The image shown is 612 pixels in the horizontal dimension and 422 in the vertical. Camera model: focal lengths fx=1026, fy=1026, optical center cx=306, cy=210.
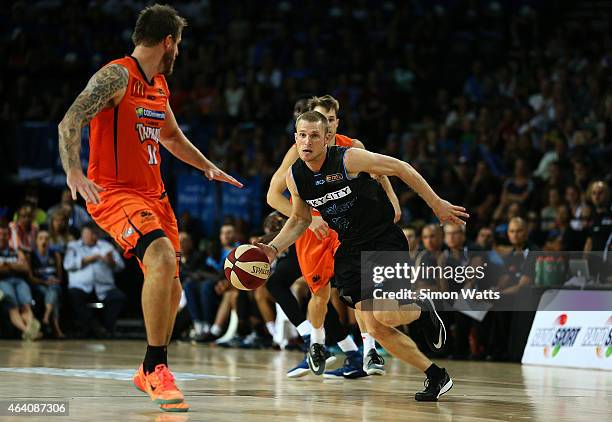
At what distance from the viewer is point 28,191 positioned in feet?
50.8

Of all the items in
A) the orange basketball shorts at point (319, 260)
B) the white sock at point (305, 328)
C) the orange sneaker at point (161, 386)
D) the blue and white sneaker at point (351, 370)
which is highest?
the orange basketball shorts at point (319, 260)

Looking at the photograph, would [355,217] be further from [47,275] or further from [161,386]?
[47,275]

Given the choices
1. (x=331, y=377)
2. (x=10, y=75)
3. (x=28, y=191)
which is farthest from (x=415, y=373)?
(x=10, y=75)

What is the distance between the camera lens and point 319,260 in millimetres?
8961

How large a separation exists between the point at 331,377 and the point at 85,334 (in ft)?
23.2

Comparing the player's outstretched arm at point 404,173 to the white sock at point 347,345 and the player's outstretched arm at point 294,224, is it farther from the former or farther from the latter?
the white sock at point 347,345

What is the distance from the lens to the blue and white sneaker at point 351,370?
8.86m

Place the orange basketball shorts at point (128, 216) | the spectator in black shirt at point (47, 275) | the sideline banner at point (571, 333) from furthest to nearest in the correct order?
the spectator in black shirt at point (47, 275) < the sideline banner at point (571, 333) < the orange basketball shorts at point (128, 216)

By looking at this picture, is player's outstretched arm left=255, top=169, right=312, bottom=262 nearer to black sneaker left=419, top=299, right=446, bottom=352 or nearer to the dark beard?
black sneaker left=419, top=299, right=446, bottom=352

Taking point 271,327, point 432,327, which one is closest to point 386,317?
point 432,327

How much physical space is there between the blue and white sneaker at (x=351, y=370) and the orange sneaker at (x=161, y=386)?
125 inches

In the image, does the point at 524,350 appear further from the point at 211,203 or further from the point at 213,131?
the point at 213,131

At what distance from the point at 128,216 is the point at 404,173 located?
1.81 meters

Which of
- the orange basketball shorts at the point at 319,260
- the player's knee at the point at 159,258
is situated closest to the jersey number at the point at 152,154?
the player's knee at the point at 159,258
